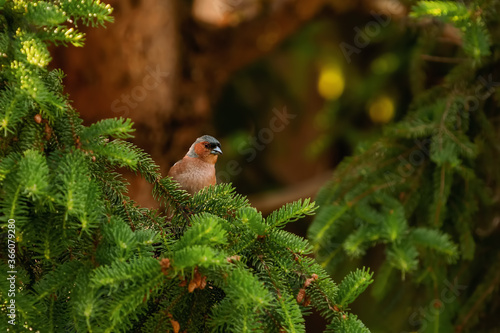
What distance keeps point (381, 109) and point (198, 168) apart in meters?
3.10

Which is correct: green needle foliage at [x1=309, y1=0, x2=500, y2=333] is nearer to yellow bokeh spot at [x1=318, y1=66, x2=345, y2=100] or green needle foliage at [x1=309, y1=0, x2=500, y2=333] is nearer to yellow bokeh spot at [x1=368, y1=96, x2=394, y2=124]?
yellow bokeh spot at [x1=368, y1=96, x2=394, y2=124]

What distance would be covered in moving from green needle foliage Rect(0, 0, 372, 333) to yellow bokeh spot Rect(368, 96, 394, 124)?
3794mm

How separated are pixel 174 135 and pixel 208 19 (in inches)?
36.1

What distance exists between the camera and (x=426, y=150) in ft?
9.66

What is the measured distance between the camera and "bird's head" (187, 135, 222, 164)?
2.80 metres

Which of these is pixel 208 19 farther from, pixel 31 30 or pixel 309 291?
pixel 309 291

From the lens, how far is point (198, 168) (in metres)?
2.68

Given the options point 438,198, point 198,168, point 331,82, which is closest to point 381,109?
point 331,82

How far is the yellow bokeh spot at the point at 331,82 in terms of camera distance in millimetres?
5881

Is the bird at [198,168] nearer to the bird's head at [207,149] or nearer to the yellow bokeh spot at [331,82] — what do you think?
the bird's head at [207,149]

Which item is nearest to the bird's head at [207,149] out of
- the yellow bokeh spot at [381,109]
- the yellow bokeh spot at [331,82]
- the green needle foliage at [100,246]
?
the green needle foliage at [100,246]

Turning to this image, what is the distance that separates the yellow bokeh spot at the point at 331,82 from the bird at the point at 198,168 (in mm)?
3251

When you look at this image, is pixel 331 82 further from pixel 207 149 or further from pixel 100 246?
pixel 100 246

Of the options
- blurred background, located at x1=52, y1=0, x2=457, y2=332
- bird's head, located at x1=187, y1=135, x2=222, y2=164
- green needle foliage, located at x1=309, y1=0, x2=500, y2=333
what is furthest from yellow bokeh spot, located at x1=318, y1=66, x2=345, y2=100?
→ bird's head, located at x1=187, y1=135, x2=222, y2=164
